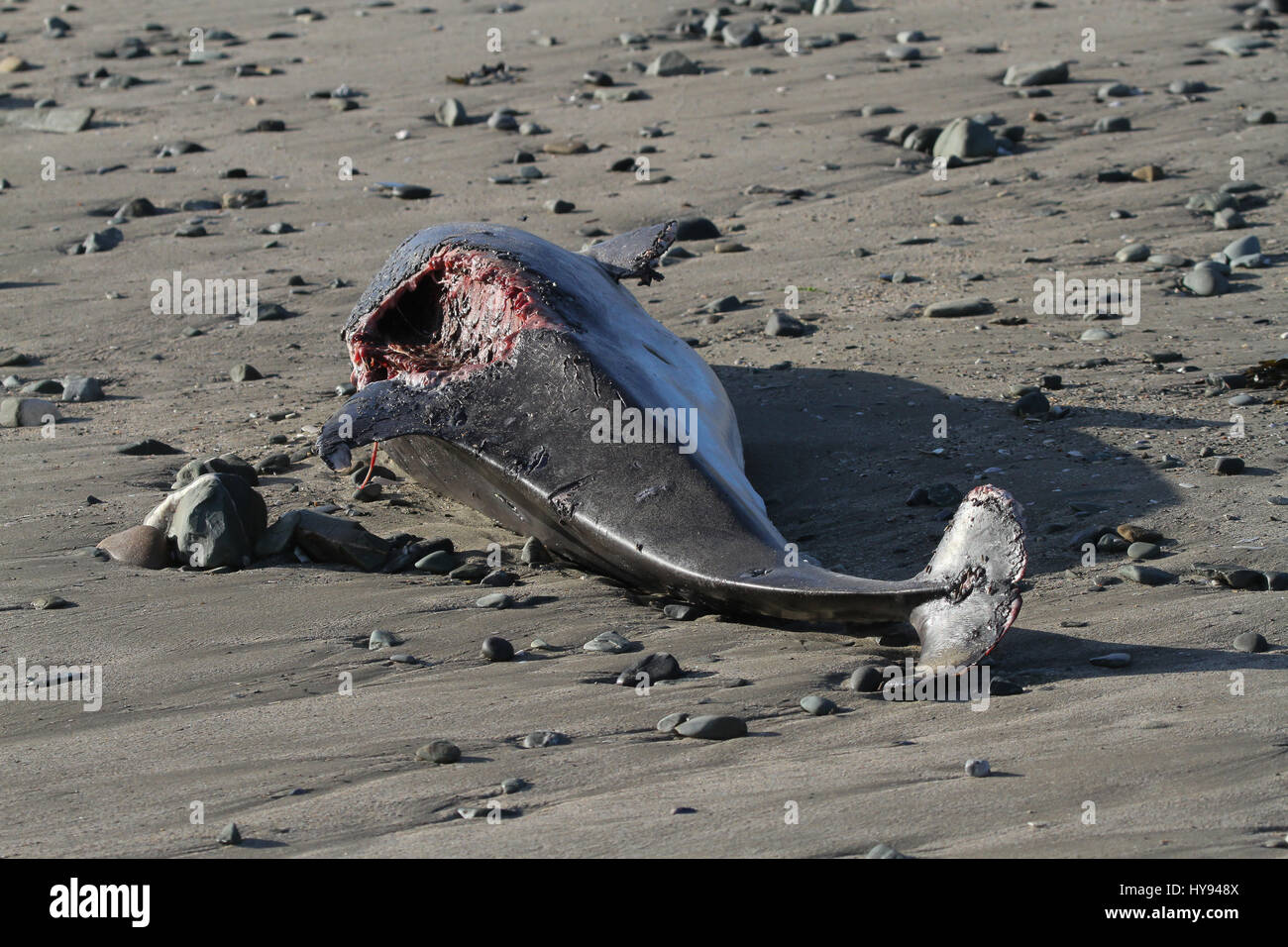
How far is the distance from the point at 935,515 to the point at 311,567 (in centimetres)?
215

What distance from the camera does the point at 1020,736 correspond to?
3557mm

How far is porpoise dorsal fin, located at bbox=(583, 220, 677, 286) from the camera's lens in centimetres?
602

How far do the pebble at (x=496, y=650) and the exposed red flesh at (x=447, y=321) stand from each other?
962mm

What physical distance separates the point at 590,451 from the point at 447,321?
1.04m

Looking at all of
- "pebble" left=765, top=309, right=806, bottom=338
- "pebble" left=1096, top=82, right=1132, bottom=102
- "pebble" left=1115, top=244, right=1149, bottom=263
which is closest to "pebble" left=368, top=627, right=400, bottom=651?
"pebble" left=765, top=309, right=806, bottom=338

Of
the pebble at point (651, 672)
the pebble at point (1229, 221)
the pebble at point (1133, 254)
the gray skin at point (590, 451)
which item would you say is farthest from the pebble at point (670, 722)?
the pebble at point (1229, 221)

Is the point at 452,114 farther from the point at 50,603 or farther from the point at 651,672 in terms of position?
the point at 651,672

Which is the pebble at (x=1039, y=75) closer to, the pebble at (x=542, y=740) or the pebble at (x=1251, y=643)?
the pebble at (x=1251, y=643)

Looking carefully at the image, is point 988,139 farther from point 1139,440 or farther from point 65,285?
point 65,285

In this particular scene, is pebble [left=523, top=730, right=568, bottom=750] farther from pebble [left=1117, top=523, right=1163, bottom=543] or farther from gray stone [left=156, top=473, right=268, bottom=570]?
pebble [left=1117, top=523, right=1163, bottom=543]

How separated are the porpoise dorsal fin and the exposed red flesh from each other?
874 mm

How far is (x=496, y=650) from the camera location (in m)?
4.24

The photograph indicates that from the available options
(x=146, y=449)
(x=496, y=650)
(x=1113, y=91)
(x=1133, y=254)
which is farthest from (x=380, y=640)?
(x=1113, y=91)
